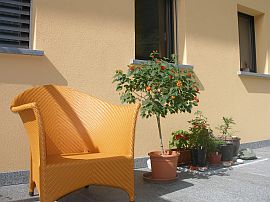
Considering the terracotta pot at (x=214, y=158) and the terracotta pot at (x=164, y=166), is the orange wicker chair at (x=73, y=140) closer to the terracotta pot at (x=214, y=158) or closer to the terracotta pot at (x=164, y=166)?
the terracotta pot at (x=164, y=166)

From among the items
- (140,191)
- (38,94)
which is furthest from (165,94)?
(38,94)

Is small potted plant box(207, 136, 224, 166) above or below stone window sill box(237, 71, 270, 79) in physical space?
below

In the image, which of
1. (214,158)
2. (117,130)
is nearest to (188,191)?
(117,130)

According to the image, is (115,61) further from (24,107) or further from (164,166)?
(24,107)

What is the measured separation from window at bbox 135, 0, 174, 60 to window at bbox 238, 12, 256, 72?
2065 mm

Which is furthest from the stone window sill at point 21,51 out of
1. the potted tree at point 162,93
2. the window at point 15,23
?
the potted tree at point 162,93

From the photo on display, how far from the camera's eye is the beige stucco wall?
284 cm

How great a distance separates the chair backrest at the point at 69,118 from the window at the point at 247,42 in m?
4.12

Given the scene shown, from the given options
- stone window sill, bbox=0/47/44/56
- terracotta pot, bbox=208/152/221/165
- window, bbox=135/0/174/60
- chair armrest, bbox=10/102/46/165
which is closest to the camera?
chair armrest, bbox=10/102/46/165

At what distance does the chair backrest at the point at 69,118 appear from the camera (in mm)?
2461

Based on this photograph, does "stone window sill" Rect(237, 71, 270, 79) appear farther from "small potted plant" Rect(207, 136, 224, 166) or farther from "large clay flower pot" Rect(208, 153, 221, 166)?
"large clay flower pot" Rect(208, 153, 221, 166)

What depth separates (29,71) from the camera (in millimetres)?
2912

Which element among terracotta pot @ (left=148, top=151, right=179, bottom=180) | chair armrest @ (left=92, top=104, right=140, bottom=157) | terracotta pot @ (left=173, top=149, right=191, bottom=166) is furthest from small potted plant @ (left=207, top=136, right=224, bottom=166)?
chair armrest @ (left=92, top=104, right=140, bottom=157)

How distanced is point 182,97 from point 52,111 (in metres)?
1.30
